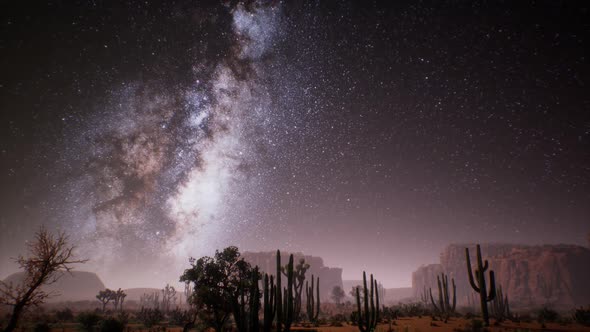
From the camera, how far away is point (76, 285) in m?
151

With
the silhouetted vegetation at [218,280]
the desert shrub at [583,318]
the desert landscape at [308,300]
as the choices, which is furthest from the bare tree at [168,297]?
the desert shrub at [583,318]

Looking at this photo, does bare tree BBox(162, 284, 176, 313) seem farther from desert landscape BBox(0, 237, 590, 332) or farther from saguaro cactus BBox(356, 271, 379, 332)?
saguaro cactus BBox(356, 271, 379, 332)

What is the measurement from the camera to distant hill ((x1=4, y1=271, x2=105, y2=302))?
141 meters

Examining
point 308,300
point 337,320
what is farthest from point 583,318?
point 308,300

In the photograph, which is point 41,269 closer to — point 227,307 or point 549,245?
point 227,307

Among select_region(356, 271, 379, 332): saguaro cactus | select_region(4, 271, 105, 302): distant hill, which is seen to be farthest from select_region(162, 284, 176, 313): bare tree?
select_region(4, 271, 105, 302): distant hill

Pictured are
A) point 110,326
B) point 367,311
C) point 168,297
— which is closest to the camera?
point 367,311

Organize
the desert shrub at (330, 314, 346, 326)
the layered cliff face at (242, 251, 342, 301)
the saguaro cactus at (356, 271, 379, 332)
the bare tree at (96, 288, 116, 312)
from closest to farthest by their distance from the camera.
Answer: the saguaro cactus at (356, 271, 379, 332), the desert shrub at (330, 314, 346, 326), the bare tree at (96, 288, 116, 312), the layered cliff face at (242, 251, 342, 301)

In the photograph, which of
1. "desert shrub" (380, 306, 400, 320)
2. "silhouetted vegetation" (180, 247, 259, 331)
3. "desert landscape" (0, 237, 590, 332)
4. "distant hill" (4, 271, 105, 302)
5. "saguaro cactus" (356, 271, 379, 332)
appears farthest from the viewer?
"distant hill" (4, 271, 105, 302)

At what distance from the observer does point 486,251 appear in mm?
115625

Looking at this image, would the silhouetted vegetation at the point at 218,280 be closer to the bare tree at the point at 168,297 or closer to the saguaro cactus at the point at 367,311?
the saguaro cactus at the point at 367,311

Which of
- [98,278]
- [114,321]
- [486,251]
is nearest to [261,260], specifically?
[486,251]

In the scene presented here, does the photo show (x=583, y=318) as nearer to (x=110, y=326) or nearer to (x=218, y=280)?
(x=218, y=280)

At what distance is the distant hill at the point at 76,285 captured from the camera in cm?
14059
